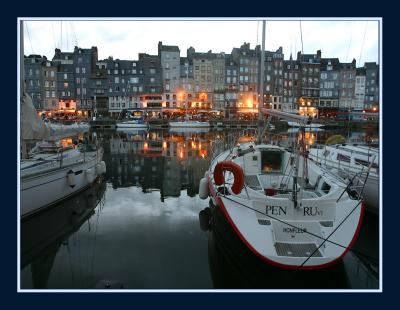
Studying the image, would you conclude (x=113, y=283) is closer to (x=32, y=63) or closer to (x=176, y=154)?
(x=176, y=154)

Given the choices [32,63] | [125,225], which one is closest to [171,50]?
[32,63]

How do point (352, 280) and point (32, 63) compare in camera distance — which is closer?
point (352, 280)

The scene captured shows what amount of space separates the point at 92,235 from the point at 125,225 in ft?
3.51

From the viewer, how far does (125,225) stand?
1092 cm

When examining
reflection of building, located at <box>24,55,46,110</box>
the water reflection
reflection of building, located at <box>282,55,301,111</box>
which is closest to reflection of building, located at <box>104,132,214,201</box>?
the water reflection

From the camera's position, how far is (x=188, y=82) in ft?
252

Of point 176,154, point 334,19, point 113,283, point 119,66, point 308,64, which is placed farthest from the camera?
point 308,64

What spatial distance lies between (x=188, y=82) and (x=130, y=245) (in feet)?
229

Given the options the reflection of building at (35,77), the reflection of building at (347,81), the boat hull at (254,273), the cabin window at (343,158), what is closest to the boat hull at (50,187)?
the boat hull at (254,273)

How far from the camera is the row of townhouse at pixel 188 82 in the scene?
7231 cm

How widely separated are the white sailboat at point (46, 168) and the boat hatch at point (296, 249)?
19.8ft

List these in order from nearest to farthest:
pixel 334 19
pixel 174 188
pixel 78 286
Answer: pixel 334 19 → pixel 78 286 → pixel 174 188

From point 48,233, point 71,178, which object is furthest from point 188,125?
point 48,233

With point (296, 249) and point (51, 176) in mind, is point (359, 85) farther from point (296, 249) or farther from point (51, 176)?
point (296, 249)
